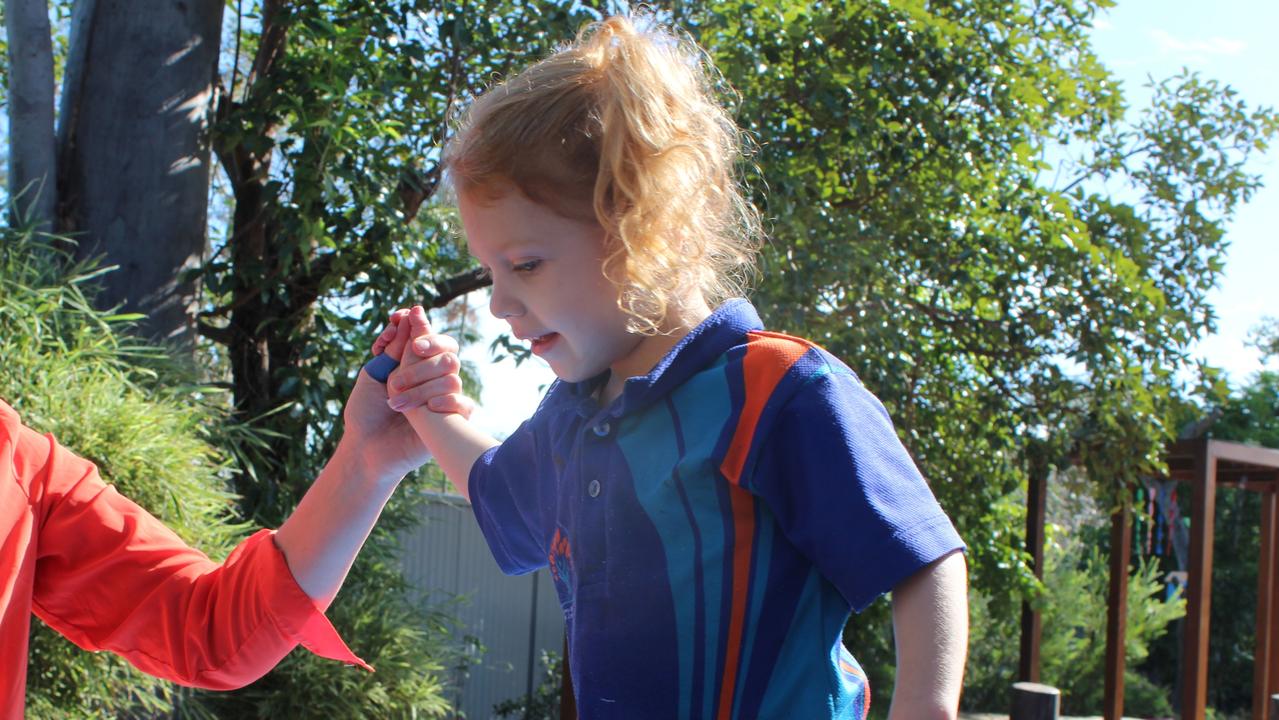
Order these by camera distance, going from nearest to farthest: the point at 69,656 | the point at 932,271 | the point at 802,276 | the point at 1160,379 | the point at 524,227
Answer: the point at 524,227
the point at 69,656
the point at 802,276
the point at 932,271
the point at 1160,379

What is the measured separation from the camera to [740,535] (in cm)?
108

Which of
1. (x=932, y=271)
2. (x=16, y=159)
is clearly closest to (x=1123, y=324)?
(x=932, y=271)

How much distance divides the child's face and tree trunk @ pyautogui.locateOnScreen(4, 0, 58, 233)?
8.81ft

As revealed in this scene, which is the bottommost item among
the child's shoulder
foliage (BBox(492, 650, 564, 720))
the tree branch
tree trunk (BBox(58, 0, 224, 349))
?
foliage (BBox(492, 650, 564, 720))

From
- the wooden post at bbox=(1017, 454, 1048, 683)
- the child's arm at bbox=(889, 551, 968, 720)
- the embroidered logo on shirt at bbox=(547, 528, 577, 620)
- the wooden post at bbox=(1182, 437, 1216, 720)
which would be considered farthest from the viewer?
the wooden post at bbox=(1017, 454, 1048, 683)

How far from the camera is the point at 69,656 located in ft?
7.78

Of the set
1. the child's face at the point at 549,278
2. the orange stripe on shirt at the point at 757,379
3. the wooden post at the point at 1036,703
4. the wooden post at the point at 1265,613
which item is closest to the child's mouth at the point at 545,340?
the child's face at the point at 549,278

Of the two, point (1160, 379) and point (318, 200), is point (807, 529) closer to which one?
point (318, 200)

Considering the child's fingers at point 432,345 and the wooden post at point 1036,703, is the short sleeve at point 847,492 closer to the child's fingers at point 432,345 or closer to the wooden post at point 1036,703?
the child's fingers at point 432,345

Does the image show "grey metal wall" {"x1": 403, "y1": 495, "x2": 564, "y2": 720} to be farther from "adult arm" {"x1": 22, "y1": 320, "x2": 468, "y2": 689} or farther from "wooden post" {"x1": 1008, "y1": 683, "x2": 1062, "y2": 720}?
"adult arm" {"x1": 22, "y1": 320, "x2": 468, "y2": 689}

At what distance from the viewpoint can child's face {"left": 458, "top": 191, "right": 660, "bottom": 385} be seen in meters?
1.18

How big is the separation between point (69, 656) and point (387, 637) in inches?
59.0

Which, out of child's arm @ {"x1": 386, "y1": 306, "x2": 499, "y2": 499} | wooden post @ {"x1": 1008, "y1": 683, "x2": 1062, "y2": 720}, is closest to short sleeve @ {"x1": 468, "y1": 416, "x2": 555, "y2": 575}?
child's arm @ {"x1": 386, "y1": 306, "x2": 499, "y2": 499}

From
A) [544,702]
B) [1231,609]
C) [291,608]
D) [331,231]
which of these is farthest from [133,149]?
[1231,609]
